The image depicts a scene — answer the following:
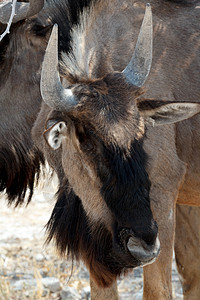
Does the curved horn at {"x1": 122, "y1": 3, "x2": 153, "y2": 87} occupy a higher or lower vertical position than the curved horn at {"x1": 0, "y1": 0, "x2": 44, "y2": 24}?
lower

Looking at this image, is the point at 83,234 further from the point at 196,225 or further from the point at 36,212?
the point at 36,212

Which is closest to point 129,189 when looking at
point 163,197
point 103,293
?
point 163,197

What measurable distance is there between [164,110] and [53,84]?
3.07 ft

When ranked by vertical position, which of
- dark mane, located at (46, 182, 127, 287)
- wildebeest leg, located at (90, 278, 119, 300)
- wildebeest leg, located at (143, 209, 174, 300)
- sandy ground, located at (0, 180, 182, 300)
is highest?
dark mane, located at (46, 182, 127, 287)

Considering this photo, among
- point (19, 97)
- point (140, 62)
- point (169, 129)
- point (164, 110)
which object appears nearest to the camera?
point (140, 62)

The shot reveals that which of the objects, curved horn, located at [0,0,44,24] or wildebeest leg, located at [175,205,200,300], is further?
wildebeest leg, located at [175,205,200,300]

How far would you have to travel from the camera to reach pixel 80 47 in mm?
5250

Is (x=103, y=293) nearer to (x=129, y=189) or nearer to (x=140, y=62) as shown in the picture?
(x=129, y=189)

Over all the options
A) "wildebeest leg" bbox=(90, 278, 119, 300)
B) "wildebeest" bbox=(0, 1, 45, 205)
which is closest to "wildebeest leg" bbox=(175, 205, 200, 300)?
"wildebeest leg" bbox=(90, 278, 119, 300)

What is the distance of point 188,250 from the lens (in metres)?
6.70

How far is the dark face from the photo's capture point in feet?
14.8

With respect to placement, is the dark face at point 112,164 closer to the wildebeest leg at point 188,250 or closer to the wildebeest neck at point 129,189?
the wildebeest neck at point 129,189

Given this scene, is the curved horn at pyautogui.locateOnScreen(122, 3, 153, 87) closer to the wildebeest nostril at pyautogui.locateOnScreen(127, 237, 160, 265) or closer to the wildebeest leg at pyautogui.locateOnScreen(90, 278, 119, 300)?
the wildebeest nostril at pyautogui.locateOnScreen(127, 237, 160, 265)

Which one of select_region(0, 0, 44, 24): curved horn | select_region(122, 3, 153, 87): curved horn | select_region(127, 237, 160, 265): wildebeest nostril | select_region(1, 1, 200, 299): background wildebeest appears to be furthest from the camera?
select_region(0, 0, 44, 24): curved horn
